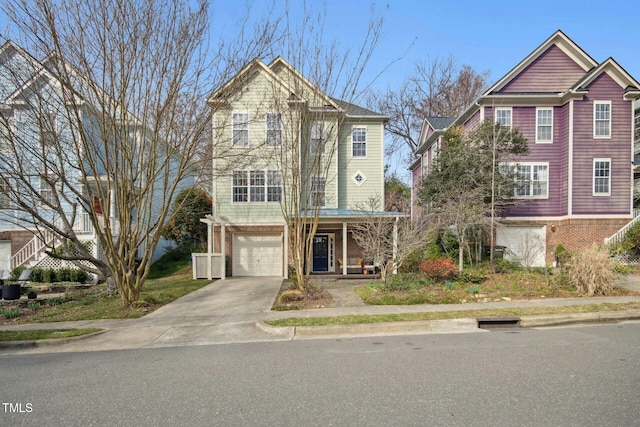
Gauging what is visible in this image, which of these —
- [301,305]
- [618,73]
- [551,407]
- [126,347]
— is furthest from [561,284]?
[618,73]

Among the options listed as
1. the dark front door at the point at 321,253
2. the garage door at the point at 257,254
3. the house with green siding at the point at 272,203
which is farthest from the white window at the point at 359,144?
the garage door at the point at 257,254

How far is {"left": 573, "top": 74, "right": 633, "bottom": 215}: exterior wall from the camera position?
19172 mm

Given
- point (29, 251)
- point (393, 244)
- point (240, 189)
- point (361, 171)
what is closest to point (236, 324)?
point (393, 244)

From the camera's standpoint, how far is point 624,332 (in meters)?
7.52

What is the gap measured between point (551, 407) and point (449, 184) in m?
13.7

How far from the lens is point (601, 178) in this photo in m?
19.3

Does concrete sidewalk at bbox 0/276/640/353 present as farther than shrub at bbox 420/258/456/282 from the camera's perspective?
No

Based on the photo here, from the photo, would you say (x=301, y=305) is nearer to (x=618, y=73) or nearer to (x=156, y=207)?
(x=156, y=207)

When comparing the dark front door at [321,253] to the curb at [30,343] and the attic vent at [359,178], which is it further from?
the curb at [30,343]

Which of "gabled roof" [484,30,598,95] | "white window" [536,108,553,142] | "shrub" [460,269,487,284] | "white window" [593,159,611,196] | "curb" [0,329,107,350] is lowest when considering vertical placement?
"curb" [0,329,107,350]

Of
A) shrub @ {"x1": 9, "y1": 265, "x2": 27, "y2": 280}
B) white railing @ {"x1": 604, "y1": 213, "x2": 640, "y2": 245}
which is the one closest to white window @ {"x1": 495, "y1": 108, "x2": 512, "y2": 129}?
white railing @ {"x1": 604, "y1": 213, "x2": 640, "y2": 245}

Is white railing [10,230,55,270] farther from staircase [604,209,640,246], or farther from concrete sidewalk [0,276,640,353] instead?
staircase [604,209,640,246]

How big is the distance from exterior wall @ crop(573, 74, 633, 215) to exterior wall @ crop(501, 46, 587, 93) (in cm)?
140

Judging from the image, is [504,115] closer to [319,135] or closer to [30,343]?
[319,135]
